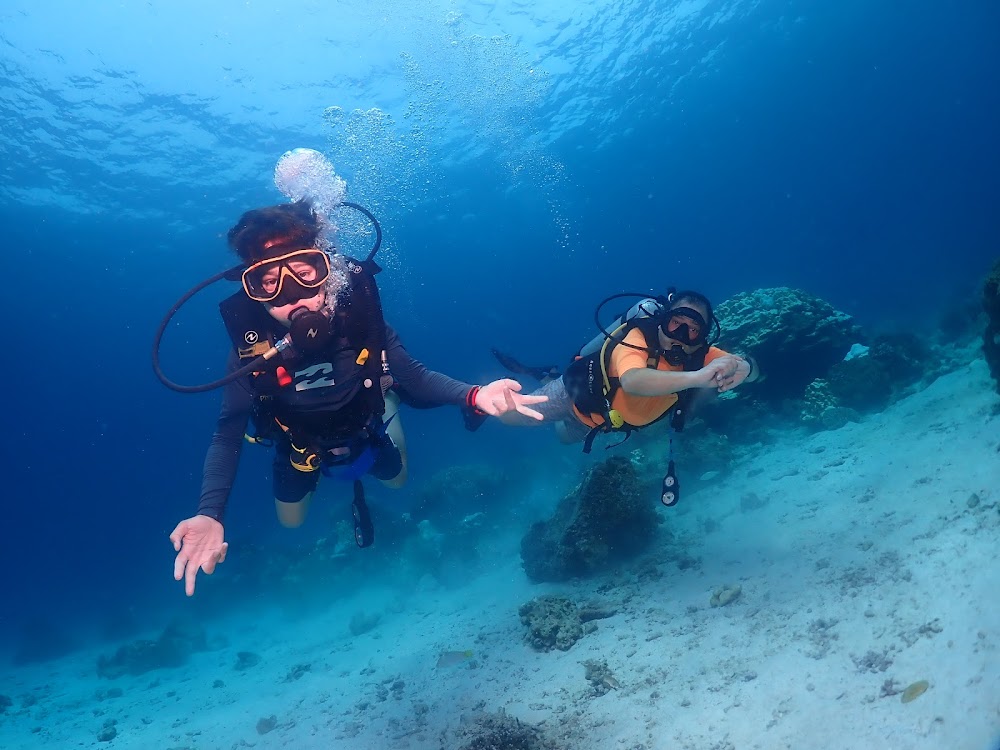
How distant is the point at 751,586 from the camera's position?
5875 mm

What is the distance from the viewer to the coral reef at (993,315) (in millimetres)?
7082

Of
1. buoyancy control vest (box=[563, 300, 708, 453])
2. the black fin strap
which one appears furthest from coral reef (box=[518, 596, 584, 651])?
the black fin strap

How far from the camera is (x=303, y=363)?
14.3ft

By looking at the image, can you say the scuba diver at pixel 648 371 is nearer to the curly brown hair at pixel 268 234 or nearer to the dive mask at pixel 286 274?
the dive mask at pixel 286 274

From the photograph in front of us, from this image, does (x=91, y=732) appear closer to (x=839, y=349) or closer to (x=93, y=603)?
(x=839, y=349)

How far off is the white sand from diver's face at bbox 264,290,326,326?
4.63 metres

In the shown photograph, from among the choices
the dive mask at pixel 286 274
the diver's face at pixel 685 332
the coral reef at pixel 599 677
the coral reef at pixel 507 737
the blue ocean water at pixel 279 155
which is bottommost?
the coral reef at pixel 507 737

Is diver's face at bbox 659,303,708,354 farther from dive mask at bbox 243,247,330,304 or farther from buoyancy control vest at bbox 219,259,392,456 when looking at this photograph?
dive mask at bbox 243,247,330,304

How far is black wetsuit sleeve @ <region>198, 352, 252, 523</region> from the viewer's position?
3990 mm

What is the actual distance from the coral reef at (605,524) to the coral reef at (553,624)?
131 centimetres

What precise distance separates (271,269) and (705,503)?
30.5 ft

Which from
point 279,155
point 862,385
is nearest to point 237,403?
point 862,385

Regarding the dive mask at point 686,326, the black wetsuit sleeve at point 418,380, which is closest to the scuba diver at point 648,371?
the dive mask at point 686,326

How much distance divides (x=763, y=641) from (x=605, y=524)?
363 centimetres
